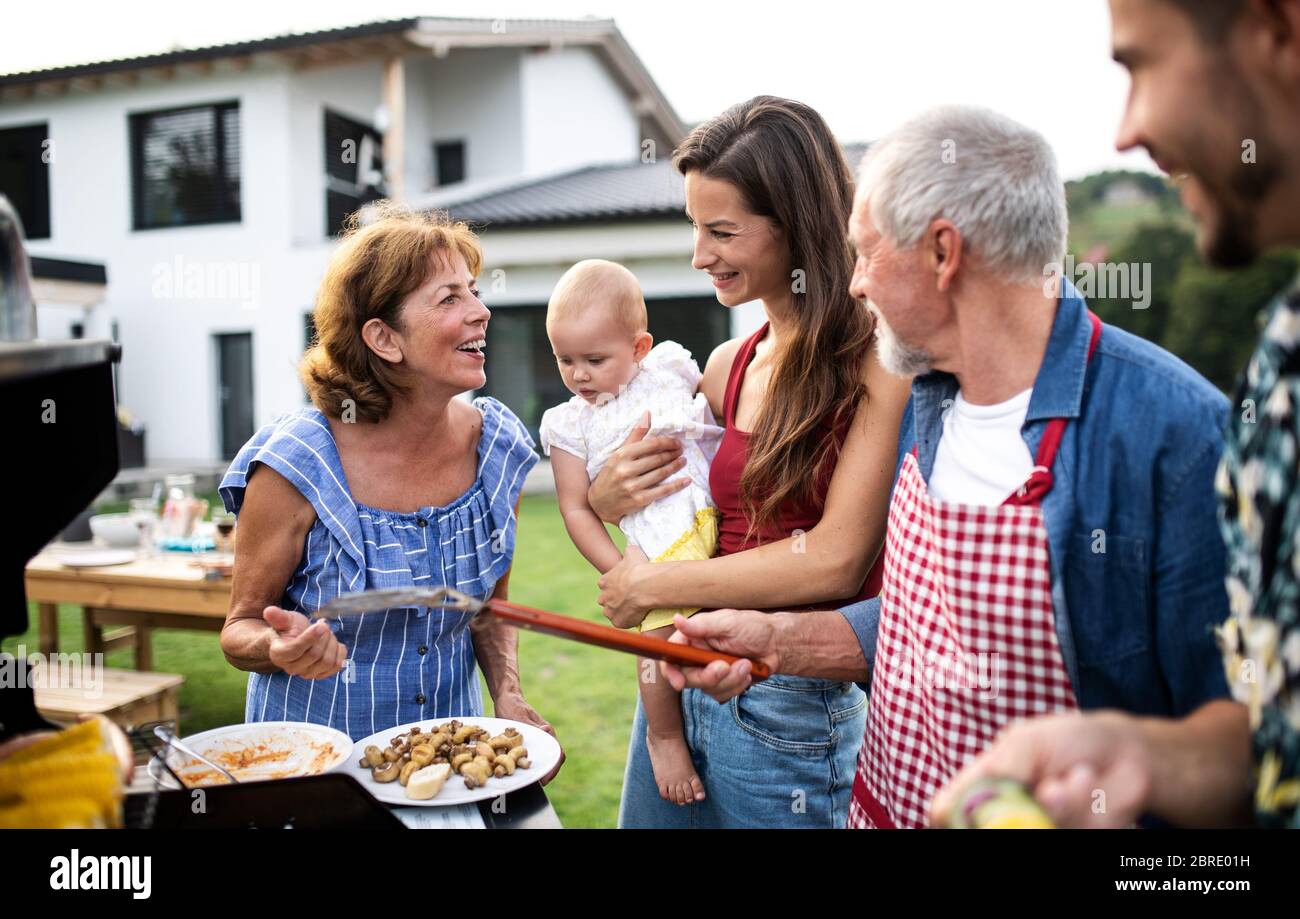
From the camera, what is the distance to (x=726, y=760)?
2.23 meters

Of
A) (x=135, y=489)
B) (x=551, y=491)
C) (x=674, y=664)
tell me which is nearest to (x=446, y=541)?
(x=674, y=664)

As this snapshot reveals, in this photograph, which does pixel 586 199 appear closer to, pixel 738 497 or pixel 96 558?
pixel 96 558

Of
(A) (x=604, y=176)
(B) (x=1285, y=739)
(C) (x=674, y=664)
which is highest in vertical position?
(A) (x=604, y=176)

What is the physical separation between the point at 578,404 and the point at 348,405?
676 millimetres

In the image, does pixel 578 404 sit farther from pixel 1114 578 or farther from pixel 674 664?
pixel 1114 578

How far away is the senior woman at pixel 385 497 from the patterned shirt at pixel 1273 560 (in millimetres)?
1601

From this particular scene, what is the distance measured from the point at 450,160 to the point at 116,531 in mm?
13726

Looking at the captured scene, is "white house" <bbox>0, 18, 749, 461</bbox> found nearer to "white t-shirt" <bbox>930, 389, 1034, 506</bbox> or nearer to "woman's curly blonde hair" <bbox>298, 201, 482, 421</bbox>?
"woman's curly blonde hair" <bbox>298, 201, 482, 421</bbox>

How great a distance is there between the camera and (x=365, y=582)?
2.25m

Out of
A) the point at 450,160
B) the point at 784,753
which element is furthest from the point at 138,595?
the point at 450,160

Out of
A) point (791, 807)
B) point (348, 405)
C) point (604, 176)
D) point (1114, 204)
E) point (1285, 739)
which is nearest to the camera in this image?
point (1285, 739)

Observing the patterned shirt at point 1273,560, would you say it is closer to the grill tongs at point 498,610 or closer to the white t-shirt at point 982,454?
the white t-shirt at point 982,454

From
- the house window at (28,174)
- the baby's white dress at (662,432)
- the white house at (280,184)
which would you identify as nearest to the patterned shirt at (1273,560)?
the baby's white dress at (662,432)
